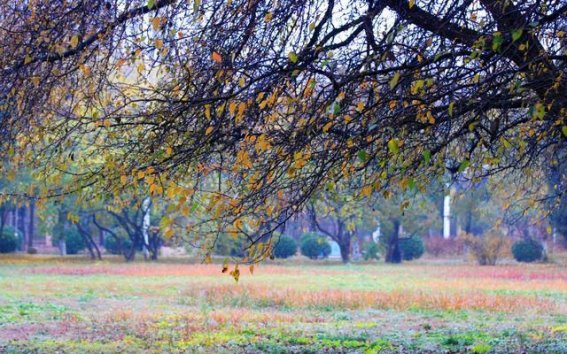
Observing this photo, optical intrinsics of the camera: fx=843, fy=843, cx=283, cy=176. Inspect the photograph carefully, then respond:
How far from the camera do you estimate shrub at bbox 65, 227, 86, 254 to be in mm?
45175

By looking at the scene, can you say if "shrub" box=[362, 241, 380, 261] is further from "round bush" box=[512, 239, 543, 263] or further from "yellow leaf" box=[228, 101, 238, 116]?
"yellow leaf" box=[228, 101, 238, 116]

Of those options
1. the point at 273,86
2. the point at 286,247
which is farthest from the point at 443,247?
the point at 273,86

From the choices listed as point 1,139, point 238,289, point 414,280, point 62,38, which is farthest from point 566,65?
point 414,280

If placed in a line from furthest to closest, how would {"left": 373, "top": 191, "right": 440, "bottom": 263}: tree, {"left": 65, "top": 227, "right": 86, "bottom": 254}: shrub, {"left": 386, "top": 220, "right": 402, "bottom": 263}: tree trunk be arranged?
{"left": 65, "top": 227, "right": 86, "bottom": 254}: shrub → {"left": 386, "top": 220, "right": 402, "bottom": 263}: tree trunk → {"left": 373, "top": 191, "right": 440, "bottom": 263}: tree

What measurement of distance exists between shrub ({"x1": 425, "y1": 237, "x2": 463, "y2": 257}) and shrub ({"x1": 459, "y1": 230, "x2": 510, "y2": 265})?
7.89m

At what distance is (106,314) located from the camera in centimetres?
1512

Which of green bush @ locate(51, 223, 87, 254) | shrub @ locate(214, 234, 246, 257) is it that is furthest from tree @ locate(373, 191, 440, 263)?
green bush @ locate(51, 223, 87, 254)

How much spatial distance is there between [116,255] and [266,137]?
40.4 m

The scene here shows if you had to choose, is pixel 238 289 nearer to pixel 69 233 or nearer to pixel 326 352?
pixel 326 352

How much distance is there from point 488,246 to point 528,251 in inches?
158

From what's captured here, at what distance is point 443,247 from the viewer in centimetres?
4822

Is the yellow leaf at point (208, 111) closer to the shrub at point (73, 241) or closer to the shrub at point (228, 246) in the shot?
the shrub at point (228, 246)

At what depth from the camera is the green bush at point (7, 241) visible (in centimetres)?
4319

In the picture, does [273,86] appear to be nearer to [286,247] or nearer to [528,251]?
[528,251]
